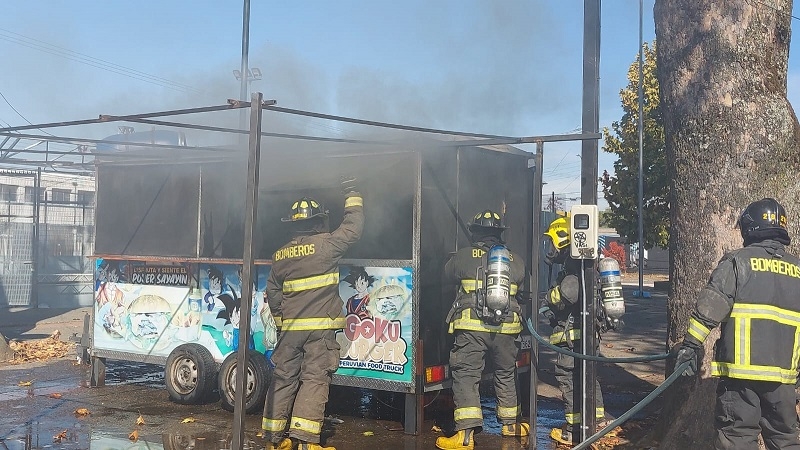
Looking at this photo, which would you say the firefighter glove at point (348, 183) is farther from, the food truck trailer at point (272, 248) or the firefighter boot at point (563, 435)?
the firefighter boot at point (563, 435)

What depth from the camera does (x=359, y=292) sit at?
23.2 feet

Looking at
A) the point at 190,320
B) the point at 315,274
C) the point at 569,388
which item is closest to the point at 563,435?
the point at 569,388

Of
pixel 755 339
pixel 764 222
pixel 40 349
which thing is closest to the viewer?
pixel 755 339

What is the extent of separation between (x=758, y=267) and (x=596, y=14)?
265cm

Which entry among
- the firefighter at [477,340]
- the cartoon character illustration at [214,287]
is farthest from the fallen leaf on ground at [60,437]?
the firefighter at [477,340]

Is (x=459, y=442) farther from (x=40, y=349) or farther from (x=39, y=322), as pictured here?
(x=39, y=322)

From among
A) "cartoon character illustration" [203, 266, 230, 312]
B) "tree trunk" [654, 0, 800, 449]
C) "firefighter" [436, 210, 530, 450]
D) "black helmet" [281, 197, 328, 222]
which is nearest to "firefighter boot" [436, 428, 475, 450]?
"firefighter" [436, 210, 530, 450]

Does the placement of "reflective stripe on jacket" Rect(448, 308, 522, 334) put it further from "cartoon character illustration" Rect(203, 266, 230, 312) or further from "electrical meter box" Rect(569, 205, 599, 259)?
"cartoon character illustration" Rect(203, 266, 230, 312)

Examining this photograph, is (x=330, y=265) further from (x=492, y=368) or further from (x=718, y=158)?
(x=718, y=158)

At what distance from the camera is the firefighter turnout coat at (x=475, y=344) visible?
6.46 metres

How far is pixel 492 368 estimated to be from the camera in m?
7.07

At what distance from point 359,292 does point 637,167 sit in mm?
15774

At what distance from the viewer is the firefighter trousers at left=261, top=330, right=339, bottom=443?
6.22 metres

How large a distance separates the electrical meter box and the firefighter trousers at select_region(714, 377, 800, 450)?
1.69 meters
